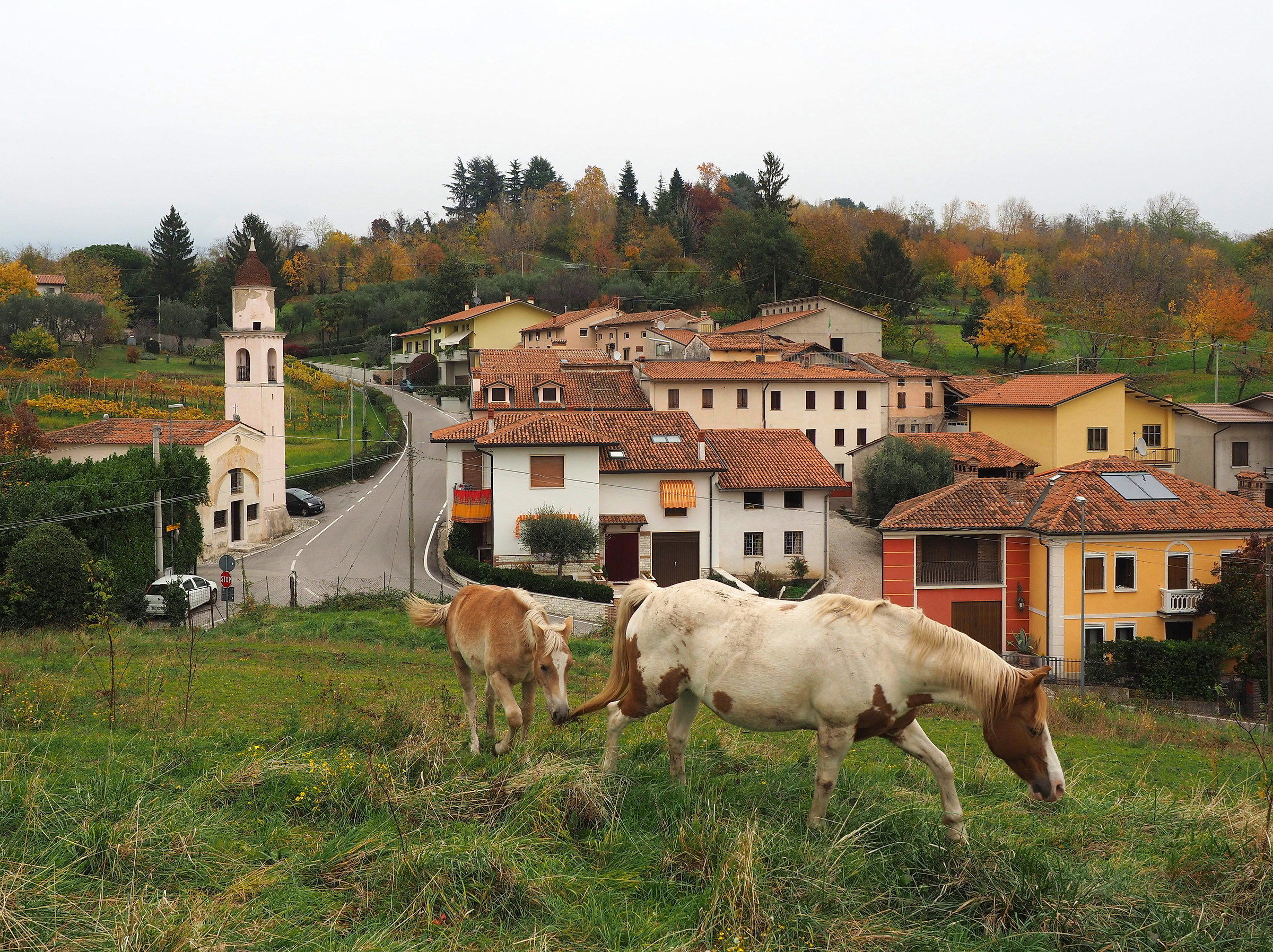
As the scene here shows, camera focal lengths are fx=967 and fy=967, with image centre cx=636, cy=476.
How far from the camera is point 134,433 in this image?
3881 centimetres

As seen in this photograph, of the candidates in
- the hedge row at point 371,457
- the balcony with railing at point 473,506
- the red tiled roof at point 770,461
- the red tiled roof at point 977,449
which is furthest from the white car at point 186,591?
the red tiled roof at point 977,449

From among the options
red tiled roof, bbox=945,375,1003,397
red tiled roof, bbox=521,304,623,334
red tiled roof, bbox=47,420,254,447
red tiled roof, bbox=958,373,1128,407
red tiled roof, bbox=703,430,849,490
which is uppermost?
red tiled roof, bbox=521,304,623,334

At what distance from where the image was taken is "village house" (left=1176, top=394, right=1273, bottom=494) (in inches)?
1849

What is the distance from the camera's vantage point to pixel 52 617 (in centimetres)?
2158

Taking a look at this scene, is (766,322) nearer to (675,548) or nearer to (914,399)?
(914,399)

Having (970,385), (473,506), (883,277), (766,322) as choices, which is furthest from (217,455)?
(883,277)

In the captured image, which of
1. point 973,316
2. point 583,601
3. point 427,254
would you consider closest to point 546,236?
point 427,254

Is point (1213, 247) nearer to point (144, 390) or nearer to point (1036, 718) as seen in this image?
point (144, 390)

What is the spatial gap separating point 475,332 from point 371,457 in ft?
86.1

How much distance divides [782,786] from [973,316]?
249 ft

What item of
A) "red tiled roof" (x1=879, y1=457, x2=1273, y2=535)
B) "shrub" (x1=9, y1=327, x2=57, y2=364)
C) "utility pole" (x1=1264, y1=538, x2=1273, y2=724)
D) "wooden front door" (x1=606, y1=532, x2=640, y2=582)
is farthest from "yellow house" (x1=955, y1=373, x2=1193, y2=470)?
"shrub" (x1=9, y1=327, x2=57, y2=364)

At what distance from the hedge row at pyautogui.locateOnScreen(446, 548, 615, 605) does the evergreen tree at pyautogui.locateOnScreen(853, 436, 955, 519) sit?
1482 cm

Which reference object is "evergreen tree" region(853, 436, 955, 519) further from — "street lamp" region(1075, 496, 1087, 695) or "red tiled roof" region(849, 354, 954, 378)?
"street lamp" region(1075, 496, 1087, 695)

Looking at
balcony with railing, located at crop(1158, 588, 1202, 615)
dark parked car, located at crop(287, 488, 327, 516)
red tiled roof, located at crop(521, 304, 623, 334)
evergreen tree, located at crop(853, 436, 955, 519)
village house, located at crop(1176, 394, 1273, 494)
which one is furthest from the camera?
red tiled roof, located at crop(521, 304, 623, 334)
